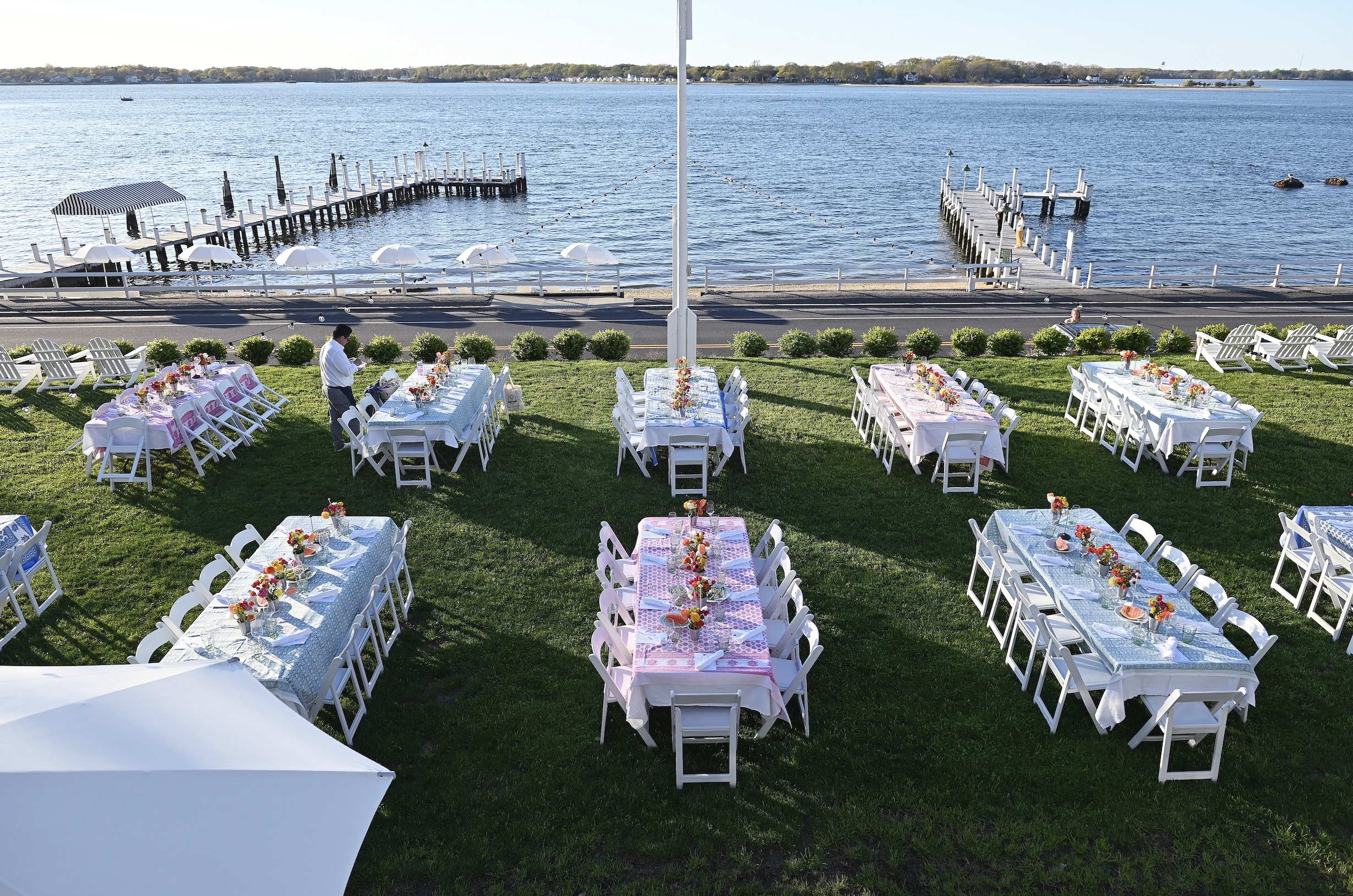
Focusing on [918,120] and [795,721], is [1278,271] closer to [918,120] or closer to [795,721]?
[795,721]

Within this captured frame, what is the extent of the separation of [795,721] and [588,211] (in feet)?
175

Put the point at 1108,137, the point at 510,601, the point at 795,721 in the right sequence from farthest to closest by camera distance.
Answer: the point at 1108,137 < the point at 510,601 < the point at 795,721

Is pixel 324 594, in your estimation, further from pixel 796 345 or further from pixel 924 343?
pixel 924 343

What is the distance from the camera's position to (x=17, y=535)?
29.7 feet

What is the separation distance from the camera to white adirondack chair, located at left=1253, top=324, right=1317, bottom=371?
16656 mm

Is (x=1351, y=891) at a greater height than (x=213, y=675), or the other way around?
(x=213, y=675)

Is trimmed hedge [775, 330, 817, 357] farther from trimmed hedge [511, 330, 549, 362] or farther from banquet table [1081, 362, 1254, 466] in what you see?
banquet table [1081, 362, 1254, 466]

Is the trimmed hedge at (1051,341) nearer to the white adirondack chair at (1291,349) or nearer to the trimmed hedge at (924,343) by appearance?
the trimmed hedge at (924,343)

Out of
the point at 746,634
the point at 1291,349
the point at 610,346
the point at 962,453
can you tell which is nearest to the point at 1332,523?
the point at 962,453

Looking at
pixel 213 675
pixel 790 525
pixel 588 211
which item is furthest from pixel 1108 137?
pixel 213 675

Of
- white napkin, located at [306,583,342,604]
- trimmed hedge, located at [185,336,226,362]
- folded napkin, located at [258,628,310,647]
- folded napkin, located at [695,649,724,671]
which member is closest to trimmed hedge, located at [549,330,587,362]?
trimmed hedge, located at [185,336,226,362]

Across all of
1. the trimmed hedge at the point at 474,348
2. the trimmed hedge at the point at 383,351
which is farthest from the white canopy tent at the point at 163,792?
the trimmed hedge at the point at 383,351

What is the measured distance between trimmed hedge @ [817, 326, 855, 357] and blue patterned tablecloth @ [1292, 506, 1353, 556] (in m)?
10.3

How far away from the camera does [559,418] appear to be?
14352 mm
